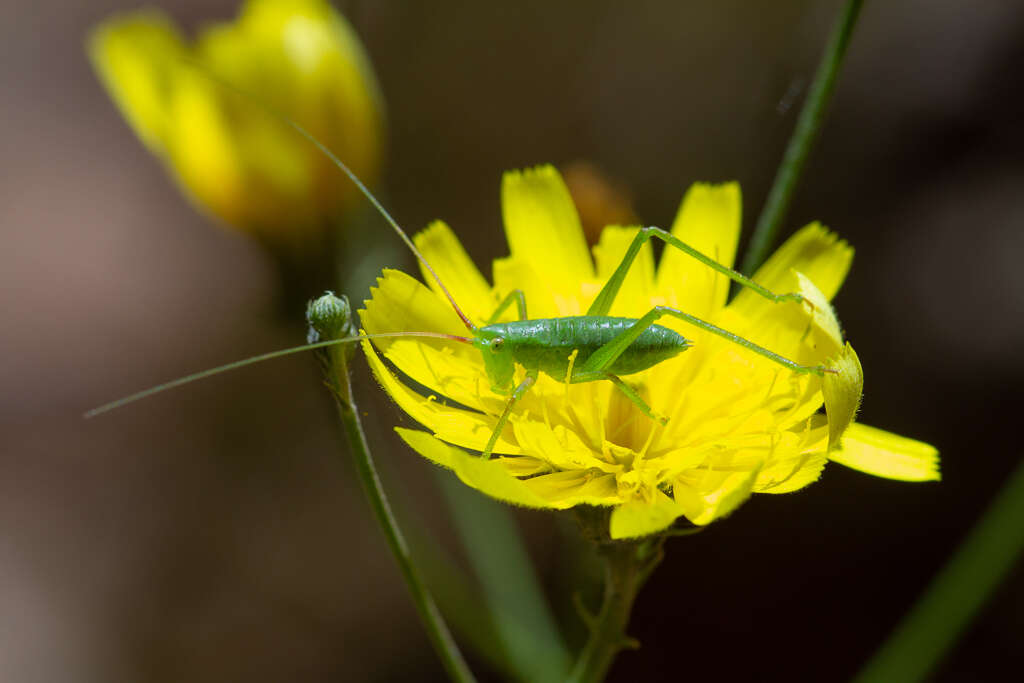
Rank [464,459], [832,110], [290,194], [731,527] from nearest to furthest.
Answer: [464,459] → [290,194] → [731,527] → [832,110]

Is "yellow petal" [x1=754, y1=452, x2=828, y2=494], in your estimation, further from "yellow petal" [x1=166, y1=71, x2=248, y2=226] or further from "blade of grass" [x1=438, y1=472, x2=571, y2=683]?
"yellow petal" [x1=166, y1=71, x2=248, y2=226]

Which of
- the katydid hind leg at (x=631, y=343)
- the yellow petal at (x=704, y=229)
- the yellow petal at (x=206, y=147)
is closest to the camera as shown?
the katydid hind leg at (x=631, y=343)

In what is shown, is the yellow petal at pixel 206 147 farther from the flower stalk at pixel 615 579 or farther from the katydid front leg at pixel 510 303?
the flower stalk at pixel 615 579

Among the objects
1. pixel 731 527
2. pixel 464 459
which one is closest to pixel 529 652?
pixel 464 459

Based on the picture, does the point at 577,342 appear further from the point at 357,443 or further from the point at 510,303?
the point at 357,443

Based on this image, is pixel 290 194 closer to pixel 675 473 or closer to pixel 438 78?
pixel 675 473

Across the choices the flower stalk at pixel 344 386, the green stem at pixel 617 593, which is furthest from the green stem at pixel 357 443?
the green stem at pixel 617 593
